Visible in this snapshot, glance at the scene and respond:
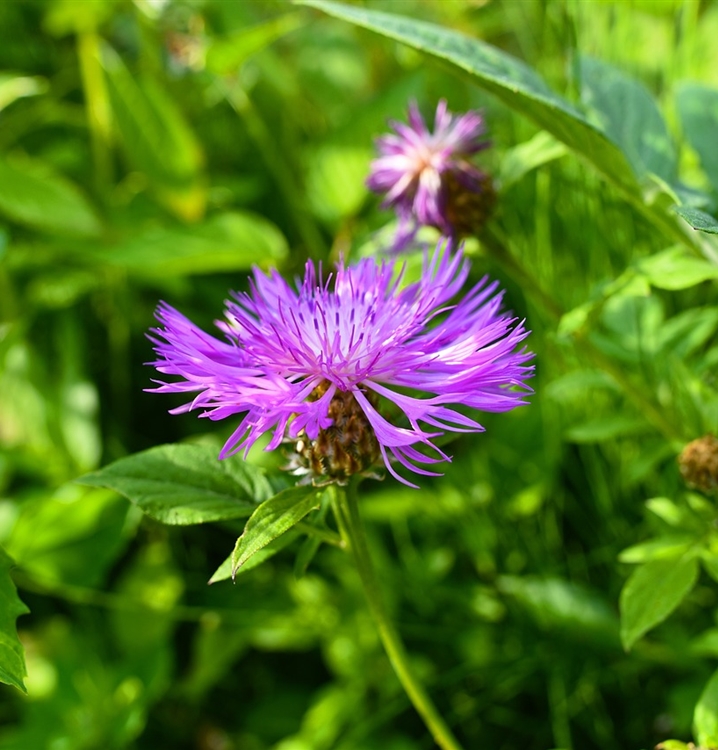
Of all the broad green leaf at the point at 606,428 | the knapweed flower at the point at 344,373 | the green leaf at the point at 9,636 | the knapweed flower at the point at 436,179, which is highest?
the knapweed flower at the point at 436,179

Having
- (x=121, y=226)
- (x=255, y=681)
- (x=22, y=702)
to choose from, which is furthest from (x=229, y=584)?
(x=121, y=226)

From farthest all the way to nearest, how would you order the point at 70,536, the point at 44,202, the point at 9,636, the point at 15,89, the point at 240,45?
the point at 15,89, the point at 44,202, the point at 240,45, the point at 70,536, the point at 9,636

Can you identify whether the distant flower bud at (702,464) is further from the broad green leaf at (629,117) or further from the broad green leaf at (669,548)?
the broad green leaf at (629,117)

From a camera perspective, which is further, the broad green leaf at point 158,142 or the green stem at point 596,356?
the broad green leaf at point 158,142

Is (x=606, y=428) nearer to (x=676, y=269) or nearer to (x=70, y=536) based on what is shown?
(x=676, y=269)

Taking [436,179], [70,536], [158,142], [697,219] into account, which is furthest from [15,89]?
[697,219]

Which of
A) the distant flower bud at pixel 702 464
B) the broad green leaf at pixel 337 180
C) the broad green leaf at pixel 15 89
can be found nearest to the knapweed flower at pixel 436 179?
the distant flower bud at pixel 702 464

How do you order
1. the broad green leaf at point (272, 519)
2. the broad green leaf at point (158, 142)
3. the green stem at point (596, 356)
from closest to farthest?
the broad green leaf at point (272, 519), the green stem at point (596, 356), the broad green leaf at point (158, 142)
